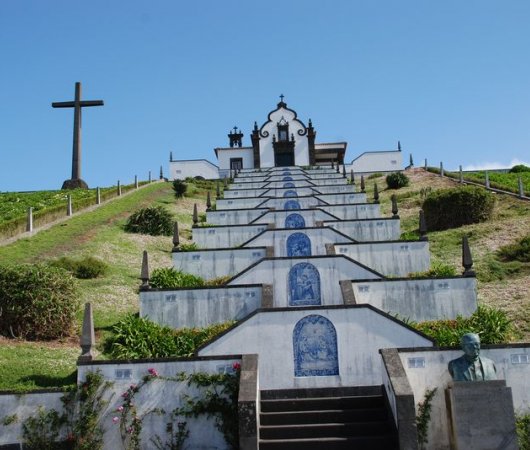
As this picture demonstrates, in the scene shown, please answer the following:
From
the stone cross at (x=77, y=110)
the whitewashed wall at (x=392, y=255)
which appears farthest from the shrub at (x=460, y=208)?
the stone cross at (x=77, y=110)

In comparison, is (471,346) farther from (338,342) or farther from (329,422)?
(338,342)

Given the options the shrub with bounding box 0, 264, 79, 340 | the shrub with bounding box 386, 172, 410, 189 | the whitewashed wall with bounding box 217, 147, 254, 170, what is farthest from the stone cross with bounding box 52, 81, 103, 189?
the shrub with bounding box 0, 264, 79, 340

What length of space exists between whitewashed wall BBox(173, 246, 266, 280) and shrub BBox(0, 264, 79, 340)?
5624mm

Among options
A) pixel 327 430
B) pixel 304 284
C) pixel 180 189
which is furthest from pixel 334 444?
pixel 180 189

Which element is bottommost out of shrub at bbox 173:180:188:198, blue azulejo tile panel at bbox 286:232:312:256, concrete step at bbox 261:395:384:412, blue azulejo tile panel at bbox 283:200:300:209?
concrete step at bbox 261:395:384:412

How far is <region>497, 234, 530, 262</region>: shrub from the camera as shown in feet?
79.2

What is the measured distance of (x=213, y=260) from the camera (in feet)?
73.7

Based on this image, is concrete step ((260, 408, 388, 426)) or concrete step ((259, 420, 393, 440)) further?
concrete step ((260, 408, 388, 426))

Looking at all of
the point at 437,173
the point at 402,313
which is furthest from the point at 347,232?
the point at 437,173

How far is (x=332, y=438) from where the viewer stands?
1129 centimetres

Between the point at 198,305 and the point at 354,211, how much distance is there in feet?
46.8

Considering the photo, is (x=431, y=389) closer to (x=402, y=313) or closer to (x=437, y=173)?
(x=402, y=313)

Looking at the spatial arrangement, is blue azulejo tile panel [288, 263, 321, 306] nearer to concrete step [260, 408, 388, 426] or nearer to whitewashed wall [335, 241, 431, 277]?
whitewashed wall [335, 241, 431, 277]

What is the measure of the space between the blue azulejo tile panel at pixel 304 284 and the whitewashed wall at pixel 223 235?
25.0ft
